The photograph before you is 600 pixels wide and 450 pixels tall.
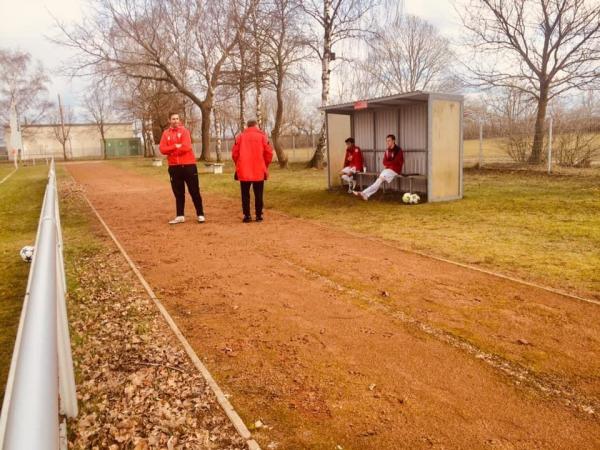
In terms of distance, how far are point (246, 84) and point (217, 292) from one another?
24.5 m

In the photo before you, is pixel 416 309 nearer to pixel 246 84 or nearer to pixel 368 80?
pixel 246 84

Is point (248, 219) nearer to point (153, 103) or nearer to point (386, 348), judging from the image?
point (386, 348)

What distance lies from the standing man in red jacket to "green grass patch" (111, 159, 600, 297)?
54.8 inches

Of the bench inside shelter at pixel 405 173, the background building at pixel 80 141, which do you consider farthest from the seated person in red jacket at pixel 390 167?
the background building at pixel 80 141

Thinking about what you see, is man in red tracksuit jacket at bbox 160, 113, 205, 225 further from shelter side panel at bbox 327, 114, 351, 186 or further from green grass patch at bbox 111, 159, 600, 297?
shelter side panel at bbox 327, 114, 351, 186

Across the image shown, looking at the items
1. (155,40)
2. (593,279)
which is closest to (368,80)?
(155,40)

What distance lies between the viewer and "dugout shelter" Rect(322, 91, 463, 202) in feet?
39.1

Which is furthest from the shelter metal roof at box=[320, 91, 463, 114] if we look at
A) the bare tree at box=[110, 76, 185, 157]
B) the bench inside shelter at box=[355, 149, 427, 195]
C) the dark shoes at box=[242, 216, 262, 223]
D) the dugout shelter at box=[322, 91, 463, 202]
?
the bare tree at box=[110, 76, 185, 157]

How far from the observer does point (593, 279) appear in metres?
5.44

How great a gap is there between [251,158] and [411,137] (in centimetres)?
550

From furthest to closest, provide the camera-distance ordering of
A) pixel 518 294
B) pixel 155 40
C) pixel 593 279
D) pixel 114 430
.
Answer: pixel 155 40 < pixel 593 279 < pixel 518 294 < pixel 114 430

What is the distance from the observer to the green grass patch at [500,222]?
20.2 feet

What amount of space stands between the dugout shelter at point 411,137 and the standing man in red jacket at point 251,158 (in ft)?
12.5

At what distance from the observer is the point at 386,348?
393 cm
